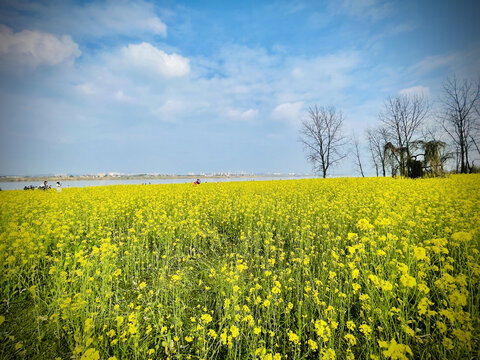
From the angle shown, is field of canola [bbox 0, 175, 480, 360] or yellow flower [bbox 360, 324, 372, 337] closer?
yellow flower [bbox 360, 324, 372, 337]

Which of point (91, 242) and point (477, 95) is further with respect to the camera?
point (477, 95)

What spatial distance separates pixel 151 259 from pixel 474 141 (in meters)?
39.8

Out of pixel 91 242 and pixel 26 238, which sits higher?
A: pixel 26 238

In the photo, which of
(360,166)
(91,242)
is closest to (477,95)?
(360,166)

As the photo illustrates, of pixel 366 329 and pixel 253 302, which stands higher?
pixel 366 329

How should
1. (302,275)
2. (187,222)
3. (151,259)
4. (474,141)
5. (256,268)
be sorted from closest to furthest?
1. (302,275)
2. (256,268)
3. (151,259)
4. (187,222)
5. (474,141)

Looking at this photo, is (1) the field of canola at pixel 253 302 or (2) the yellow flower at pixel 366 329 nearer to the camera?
(2) the yellow flower at pixel 366 329

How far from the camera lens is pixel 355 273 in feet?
10.0

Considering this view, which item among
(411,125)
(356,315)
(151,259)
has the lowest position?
(356,315)

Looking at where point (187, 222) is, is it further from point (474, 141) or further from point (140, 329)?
point (474, 141)

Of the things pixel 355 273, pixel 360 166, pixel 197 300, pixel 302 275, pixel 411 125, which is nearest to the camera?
pixel 355 273

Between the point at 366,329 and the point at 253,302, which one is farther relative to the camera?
the point at 253,302

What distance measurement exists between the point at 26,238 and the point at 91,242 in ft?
5.32

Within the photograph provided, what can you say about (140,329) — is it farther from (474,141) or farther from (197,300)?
(474,141)
